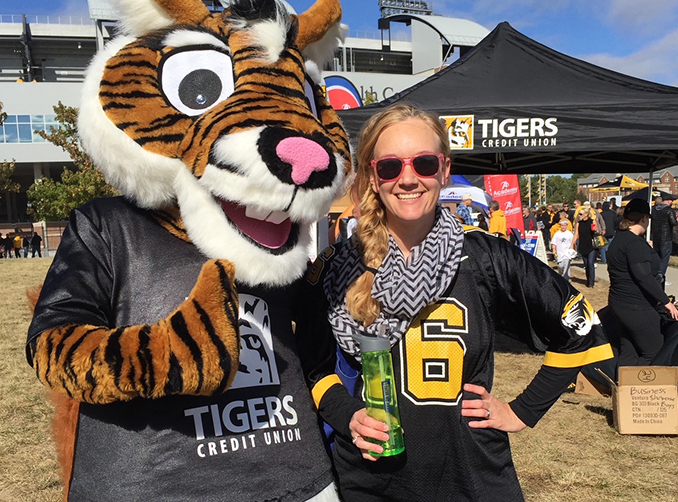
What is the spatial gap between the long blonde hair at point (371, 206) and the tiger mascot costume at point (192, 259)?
0.86 feet

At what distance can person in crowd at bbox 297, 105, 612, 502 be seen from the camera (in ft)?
5.34

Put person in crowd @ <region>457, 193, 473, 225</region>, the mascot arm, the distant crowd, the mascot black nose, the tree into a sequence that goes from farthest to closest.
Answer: the distant crowd → the tree → person in crowd @ <region>457, 193, 473, 225</region> → the mascot black nose → the mascot arm

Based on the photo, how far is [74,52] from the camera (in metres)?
38.0

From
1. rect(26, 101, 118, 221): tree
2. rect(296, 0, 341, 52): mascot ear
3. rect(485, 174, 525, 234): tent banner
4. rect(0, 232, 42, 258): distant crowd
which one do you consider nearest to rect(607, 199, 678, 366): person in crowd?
rect(296, 0, 341, 52): mascot ear

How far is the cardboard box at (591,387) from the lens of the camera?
5.13m

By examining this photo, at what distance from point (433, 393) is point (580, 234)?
36.9 ft

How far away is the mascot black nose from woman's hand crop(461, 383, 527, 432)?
77 centimetres

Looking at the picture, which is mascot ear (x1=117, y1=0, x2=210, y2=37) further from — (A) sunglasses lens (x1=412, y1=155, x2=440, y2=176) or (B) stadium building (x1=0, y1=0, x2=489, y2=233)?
(B) stadium building (x1=0, y1=0, x2=489, y2=233)

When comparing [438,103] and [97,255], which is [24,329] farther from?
[97,255]

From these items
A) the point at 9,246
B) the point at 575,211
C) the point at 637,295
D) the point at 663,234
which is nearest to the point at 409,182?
the point at 637,295

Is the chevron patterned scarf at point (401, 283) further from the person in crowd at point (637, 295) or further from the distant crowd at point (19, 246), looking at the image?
the distant crowd at point (19, 246)

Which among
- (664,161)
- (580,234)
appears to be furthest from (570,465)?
(580,234)

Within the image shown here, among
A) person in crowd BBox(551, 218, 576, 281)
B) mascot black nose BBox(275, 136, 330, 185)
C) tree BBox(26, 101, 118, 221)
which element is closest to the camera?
mascot black nose BBox(275, 136, 330, 185)

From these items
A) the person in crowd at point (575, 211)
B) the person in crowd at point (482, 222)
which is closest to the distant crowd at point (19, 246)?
the person in crowd at point (482, 222)
